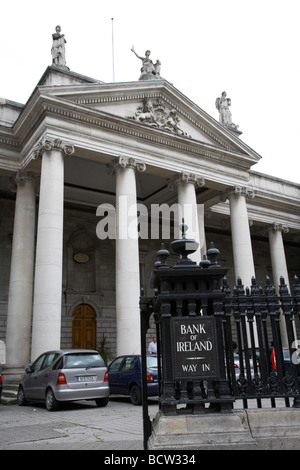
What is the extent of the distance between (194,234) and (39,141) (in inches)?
318

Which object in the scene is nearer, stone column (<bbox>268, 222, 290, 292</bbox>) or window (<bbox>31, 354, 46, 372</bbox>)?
window (<bbox>31, 354, 46, 372</bbox>)

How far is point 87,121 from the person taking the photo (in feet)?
63.3

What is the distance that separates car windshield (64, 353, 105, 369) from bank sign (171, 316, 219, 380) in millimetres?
8143

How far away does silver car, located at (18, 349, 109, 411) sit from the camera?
1178 centimetres

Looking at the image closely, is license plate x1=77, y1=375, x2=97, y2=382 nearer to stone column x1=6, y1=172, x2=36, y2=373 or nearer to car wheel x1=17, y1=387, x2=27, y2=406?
car wheel x1=17, y1=387, x2=27, y2=406

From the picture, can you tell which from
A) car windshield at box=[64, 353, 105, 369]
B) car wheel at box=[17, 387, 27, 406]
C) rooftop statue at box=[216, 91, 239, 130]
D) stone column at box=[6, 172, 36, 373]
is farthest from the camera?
rooftop statue at box=[216, 91, 239, 130]

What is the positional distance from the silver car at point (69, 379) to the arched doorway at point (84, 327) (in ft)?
41.8

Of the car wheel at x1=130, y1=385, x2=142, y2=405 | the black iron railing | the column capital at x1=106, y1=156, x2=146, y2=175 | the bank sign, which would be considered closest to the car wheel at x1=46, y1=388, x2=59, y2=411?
the car wheel at x1=130, y1=385, x2=142, y2=405

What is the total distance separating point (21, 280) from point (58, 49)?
1072 cm

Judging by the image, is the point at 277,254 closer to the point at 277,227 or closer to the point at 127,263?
the point at 277,227

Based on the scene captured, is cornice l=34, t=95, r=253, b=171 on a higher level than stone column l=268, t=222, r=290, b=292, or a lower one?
higher

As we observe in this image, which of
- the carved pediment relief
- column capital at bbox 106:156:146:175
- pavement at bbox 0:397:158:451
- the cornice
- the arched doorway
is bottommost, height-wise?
pavement at bbox 0:397:158:451

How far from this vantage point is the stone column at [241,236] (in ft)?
74.3

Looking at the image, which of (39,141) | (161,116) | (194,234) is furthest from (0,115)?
(194,234)
